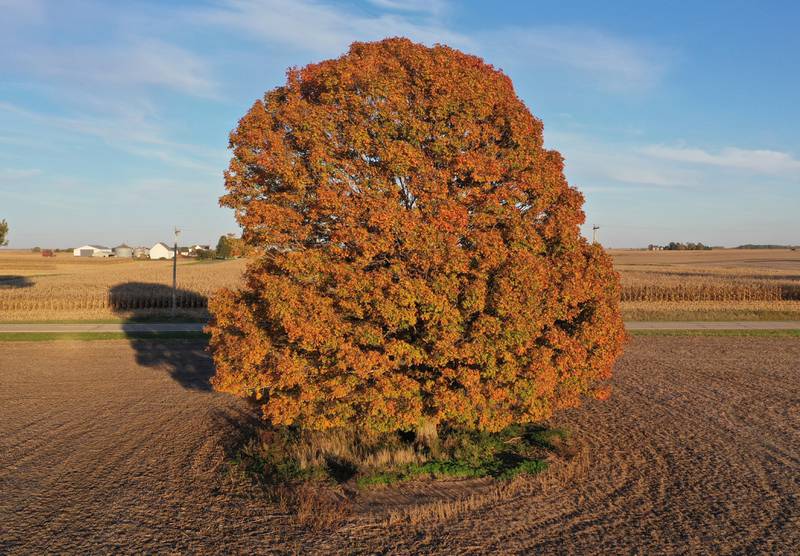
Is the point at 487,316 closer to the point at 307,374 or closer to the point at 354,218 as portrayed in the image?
the point at 354,218

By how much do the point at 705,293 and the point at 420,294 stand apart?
3321cm

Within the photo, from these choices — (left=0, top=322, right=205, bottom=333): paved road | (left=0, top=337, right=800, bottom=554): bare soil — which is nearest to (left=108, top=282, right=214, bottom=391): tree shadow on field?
(left=0, top=322, right=205, bottom=333): paved road

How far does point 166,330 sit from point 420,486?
19.6 meters

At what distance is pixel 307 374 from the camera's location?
28.1 ft

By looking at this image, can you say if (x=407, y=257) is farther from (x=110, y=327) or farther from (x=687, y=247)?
(x=687, y=247)

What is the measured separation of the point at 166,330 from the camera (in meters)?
24.8

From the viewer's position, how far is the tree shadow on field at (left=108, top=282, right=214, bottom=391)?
17.7m

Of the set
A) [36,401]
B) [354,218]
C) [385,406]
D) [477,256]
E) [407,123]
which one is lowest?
[36,401]

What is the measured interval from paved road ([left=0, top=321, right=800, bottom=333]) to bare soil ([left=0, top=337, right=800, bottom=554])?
993 cm

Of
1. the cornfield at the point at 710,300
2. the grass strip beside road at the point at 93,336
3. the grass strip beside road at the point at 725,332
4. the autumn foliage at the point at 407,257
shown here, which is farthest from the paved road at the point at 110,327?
the cornfield at the point at 710,300

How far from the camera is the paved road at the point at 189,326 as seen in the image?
24891 millimetres

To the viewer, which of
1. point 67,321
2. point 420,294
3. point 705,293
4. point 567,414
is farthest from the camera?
point 705,293

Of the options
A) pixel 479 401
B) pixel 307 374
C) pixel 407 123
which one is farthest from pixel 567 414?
pixel 407 123

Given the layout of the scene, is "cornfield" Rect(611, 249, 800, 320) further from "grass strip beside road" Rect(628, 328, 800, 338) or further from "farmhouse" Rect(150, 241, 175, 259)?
"farmhouse" Rect(150, 241, 175, 259)
